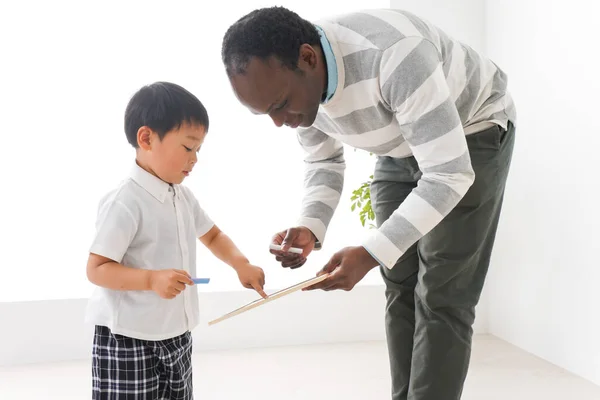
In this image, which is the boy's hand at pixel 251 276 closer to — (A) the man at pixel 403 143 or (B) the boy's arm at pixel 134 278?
(A) the man at pixel 403 143

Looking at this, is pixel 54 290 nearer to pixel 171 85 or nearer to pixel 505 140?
pixel 171 85

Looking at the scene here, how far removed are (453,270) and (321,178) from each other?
1.41 feet

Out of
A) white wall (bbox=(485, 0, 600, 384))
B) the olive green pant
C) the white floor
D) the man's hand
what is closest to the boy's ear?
the man's hand

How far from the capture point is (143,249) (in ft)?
4.59

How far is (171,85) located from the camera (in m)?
1.45

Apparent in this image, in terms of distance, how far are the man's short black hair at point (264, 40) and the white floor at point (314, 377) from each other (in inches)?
51.7

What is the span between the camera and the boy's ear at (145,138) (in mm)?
1420

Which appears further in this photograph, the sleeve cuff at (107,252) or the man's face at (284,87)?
the sleeve cuff at (107,252)

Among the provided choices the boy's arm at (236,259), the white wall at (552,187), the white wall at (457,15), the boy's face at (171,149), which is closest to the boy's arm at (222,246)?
the boy's arm at (236,259)

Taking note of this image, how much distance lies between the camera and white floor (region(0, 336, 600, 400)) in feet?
7.20

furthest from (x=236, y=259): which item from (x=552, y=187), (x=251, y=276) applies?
(x=552, y=187)

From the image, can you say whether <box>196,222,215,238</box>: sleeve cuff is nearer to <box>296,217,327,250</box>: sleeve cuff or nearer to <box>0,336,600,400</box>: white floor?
<box>296,217,327,250</box>: sleeve cuff

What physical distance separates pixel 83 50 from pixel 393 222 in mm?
2040

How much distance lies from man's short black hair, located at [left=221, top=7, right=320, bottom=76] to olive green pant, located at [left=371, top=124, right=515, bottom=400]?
0.47 metres
